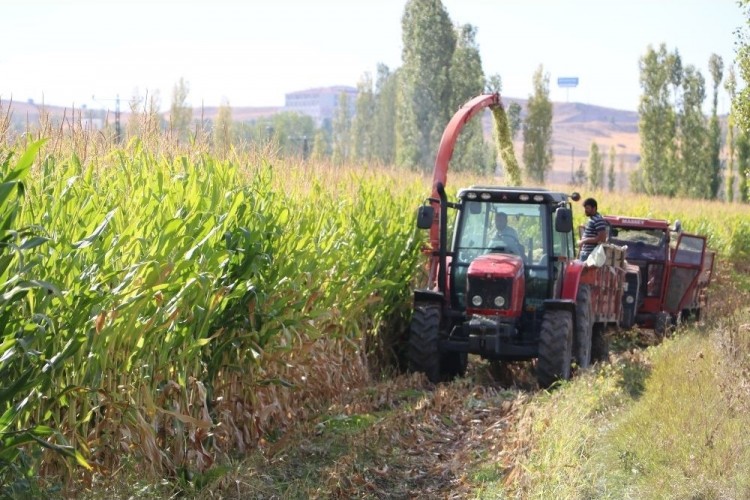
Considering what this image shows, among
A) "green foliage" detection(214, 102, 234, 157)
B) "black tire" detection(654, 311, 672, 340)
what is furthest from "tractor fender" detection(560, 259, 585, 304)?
"black tire" detection(654, 311, 672, 340)

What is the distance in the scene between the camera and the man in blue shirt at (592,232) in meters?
14.4

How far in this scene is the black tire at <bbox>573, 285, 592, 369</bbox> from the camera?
12.4 m

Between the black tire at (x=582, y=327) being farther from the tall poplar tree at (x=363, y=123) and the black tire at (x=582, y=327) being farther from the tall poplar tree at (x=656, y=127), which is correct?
the tall poplar tree at (x=363, y=123)

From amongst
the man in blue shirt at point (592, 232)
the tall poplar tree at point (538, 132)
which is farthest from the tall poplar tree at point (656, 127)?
the man in blue shirt at point (592, 232)

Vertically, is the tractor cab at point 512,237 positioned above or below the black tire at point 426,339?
above

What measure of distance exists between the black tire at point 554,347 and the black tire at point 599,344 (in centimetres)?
257

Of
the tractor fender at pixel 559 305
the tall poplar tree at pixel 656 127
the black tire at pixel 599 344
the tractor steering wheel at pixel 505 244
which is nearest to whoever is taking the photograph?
the tractor fender at pixel 559 305

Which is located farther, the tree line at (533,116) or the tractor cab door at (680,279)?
the tree line at (533,116)

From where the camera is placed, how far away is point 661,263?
58.8 feet

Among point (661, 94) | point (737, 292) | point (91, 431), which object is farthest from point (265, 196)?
point (661, 94)

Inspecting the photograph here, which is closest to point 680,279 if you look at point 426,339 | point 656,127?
point 426,339

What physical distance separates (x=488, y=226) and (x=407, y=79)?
4148 cm

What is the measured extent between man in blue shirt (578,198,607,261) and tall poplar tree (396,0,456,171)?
3673cm

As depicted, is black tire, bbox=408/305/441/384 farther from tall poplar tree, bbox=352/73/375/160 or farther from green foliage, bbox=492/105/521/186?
tall poplar tree, bbox=352/73/375/160
